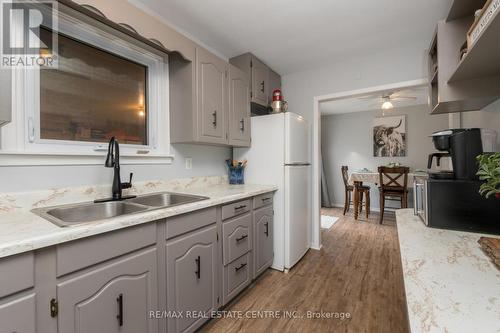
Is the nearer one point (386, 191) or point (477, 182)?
point (477, 182)

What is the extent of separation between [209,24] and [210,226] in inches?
68.2

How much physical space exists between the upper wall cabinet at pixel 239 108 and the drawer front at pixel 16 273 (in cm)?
164

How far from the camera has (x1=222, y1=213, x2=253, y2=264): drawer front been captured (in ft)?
5.49

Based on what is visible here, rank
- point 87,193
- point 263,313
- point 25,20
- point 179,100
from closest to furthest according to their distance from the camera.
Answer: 1. point 25,20
2. point 87,193
3. point 263,313
4. point 179,100

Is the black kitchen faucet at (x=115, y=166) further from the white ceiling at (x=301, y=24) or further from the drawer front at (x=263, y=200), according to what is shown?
the white ceiling at (x=301, y=24)

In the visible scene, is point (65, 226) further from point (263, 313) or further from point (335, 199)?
point (335, 199)

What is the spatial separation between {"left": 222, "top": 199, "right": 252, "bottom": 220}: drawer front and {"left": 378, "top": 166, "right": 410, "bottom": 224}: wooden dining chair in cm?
313

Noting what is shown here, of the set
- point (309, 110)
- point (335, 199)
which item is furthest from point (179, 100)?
point (335, 199)

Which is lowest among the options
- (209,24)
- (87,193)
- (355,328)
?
(355,328)

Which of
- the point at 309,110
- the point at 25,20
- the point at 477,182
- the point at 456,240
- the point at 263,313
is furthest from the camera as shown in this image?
the point at 309,110

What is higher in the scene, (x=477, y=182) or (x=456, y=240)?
(x=477, y=182)

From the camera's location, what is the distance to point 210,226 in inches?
60.5

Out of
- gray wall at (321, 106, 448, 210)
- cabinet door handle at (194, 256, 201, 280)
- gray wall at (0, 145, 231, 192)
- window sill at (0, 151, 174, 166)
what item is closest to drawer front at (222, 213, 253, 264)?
cabinet door handle at (194, 256, 201, 280)

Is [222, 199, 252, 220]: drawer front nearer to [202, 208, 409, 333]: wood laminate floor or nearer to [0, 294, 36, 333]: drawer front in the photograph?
[202, 208, 409, 333]: wood laminate floor
